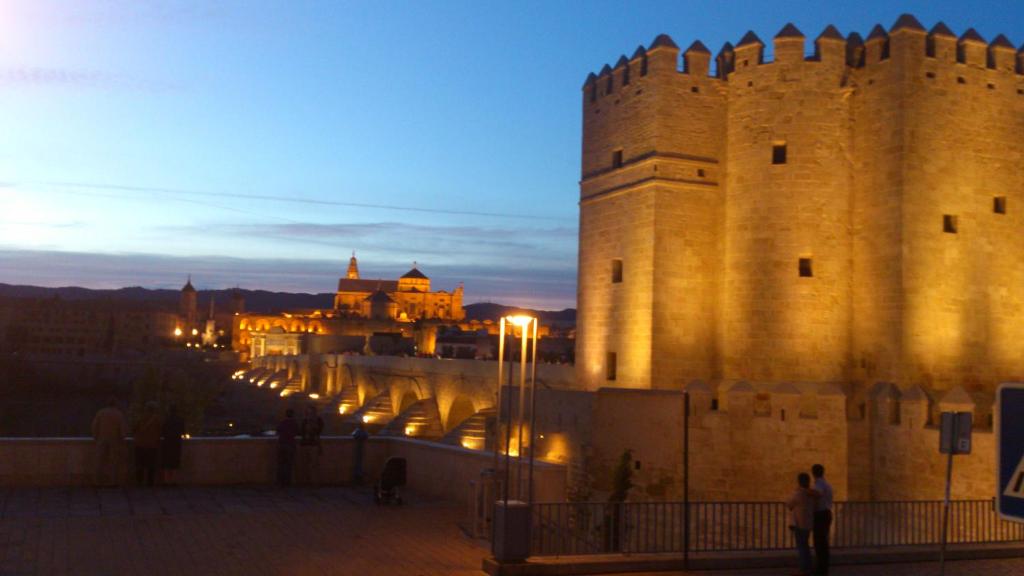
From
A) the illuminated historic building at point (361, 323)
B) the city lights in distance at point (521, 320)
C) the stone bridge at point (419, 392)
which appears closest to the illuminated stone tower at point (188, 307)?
the illuminated historic building at point (361, 323)

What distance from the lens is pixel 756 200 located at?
20484 millimetres

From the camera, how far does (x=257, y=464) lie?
1355 centimetres

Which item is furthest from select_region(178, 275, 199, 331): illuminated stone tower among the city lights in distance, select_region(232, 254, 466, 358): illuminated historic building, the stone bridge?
the city lights in distance

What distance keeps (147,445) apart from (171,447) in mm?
326

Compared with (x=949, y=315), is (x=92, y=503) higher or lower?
lower

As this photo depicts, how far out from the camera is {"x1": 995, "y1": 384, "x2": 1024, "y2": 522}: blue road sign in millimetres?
5301

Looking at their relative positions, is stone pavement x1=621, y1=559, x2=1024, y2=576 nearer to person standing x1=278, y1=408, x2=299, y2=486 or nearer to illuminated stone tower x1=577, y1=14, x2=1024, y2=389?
person standing x1=278, y1=408, x2=299, y2=486

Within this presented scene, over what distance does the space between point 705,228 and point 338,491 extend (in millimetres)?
11204

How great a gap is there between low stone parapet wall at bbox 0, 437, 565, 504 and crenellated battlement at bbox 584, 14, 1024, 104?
11270 mm

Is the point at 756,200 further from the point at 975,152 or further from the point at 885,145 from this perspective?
the point at 975,152

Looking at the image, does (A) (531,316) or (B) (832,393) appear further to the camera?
(B) (832,393)

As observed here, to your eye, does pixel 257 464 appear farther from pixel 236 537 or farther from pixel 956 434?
pixel 956 434

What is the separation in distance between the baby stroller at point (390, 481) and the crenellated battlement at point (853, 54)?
1214 cm

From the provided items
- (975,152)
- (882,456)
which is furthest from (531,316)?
(975,152)
